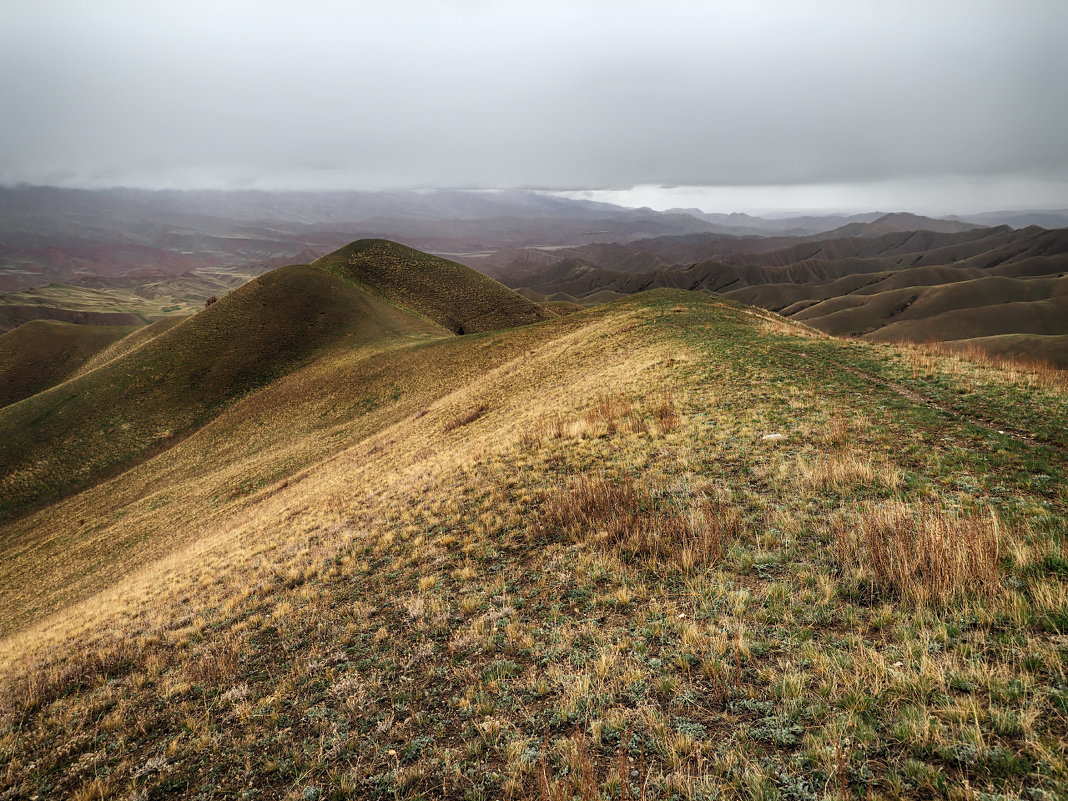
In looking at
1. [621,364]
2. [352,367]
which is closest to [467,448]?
[621,364]

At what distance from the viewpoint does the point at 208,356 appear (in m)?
58.5

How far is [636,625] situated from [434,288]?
9478cm

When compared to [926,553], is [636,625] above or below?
below

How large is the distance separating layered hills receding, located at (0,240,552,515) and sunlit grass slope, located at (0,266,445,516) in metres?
0.14

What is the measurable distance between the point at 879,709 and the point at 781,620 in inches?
66.8

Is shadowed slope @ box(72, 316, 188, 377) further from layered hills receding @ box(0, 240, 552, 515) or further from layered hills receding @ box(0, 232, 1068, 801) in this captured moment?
layered hills receding @ box(0, 232, 1068, 801)

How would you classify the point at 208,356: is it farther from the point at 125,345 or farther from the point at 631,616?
the point at 631,616

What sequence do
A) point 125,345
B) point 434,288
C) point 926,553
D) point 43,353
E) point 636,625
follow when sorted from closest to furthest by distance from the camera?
point 926,553 → point 636,625 → point 125,345 → point 43,353 → point 434,288

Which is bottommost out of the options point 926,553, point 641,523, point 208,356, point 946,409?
point 208,356

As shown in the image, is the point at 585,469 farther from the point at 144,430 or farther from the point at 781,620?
the point at 144,430

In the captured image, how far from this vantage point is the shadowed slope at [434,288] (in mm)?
86312

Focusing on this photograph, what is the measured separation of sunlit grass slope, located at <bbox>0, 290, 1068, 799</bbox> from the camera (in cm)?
427

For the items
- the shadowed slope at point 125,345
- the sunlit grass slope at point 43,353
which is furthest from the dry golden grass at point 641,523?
the sunlit grass slope at point 43,353

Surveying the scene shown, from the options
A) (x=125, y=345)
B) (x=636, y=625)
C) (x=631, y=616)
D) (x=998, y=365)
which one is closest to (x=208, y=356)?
(x=125, y=345)
